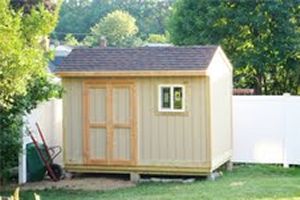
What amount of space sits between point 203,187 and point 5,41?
4.91 meters

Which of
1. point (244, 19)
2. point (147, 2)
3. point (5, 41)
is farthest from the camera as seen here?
point (147, 2)

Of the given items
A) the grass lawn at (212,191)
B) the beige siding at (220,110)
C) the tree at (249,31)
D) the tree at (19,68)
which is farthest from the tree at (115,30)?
the tree at (19,68)

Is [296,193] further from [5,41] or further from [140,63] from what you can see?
[5,41]

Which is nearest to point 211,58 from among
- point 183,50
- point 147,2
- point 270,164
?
point 183,50

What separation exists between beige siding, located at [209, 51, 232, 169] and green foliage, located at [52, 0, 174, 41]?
44807 mm

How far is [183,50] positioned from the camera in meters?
12.6

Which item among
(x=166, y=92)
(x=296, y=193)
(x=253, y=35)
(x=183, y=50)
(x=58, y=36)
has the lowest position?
(x=296, y=193)

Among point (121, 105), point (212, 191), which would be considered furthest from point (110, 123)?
point (212, 191)

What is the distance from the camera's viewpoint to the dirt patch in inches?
469

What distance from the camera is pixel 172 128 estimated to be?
12.3 m

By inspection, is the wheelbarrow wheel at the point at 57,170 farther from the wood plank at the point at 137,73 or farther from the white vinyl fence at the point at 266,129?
the white vinyl fence at the point at 266,129

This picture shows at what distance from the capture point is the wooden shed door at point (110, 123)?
40.9 ft

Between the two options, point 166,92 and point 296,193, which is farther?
point 166,92

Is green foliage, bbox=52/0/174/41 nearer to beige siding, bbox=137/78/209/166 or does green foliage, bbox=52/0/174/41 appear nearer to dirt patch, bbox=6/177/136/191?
dirt patch, bbox=6/177/136/191
